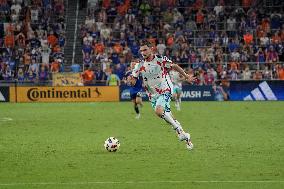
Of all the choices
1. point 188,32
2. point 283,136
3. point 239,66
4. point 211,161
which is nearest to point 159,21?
point 188,32

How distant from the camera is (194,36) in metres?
45.0

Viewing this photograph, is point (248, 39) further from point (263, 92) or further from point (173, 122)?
point (173, 122)

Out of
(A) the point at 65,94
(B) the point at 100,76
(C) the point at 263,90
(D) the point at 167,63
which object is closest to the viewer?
(D) the point at 167,63

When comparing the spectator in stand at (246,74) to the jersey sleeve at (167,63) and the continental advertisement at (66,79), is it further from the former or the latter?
the jersey sleeve at (167,63)

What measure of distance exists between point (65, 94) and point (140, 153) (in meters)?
26.0

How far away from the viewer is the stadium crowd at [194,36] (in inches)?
1674

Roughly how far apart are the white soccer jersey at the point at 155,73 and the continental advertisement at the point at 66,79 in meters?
25.7

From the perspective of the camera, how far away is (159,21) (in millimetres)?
45625

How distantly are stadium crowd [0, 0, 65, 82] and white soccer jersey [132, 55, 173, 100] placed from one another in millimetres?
26331

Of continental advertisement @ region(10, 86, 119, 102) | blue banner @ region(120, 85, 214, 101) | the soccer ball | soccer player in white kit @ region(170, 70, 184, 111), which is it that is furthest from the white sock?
blue banner @ region(120, 85, 214, 101)

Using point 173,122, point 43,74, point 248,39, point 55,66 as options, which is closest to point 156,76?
point 173,122

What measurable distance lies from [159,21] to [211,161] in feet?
106

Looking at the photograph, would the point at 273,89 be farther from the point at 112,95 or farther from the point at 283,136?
the point at 283,136

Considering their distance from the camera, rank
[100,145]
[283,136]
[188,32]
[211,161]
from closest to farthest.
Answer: [211,161] < [100,145] < [283,136] < [188,32]
